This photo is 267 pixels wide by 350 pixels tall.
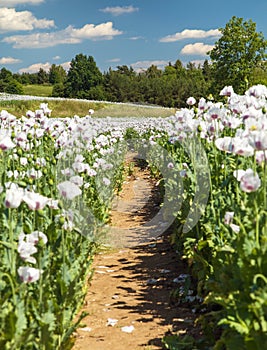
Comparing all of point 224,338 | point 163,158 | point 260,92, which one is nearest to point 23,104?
point 163,158

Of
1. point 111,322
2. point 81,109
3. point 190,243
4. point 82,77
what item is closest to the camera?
point 111,322

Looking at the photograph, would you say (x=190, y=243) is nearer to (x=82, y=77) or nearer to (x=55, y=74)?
(x=82, y=77)

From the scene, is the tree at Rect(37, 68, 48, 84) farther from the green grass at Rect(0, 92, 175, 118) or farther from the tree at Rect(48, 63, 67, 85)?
the green grass at Rect(0, 92, 175, 118)

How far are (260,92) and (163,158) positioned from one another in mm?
5971

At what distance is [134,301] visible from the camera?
445 cm

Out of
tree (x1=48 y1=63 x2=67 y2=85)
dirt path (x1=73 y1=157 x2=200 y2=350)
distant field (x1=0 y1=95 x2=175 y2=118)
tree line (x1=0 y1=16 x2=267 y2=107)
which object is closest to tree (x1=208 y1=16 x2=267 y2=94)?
tree line (x1=0 y1=16 x2=267 y2=107)

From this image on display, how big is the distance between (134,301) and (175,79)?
58.2 m

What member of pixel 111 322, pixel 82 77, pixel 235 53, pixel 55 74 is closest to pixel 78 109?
pixel 235 53

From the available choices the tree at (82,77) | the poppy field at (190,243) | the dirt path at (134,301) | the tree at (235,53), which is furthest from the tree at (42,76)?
the poppy field at (190,243)

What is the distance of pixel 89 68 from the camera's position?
60.4 m

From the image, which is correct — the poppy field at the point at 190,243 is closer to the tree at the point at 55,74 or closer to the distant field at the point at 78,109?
the distant field at the point at 78,109

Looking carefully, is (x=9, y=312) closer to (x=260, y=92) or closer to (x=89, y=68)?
(x=260, y=92)

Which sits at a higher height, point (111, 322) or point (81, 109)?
point (81, 109)

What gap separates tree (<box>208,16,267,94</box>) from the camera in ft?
138
